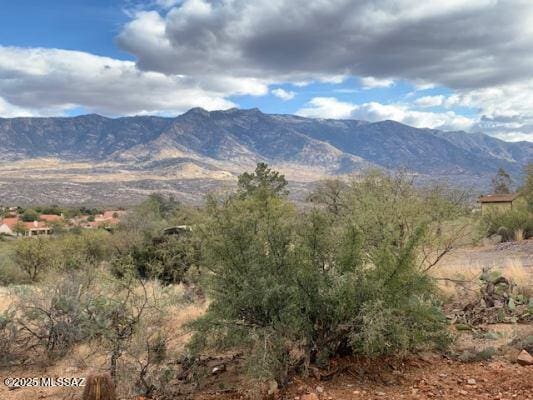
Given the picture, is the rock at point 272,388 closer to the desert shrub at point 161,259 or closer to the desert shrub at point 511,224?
the desert shrub at point 161,259

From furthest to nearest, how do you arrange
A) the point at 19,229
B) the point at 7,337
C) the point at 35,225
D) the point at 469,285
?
the point at 35,225 < the point at 19,229 < the point at 469,285 < the point at 7,337

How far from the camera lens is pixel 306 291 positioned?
6.62 m

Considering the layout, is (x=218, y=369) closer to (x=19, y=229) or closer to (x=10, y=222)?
(x=19, y=229)

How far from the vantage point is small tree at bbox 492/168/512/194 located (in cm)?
6847

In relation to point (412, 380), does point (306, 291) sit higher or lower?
higher

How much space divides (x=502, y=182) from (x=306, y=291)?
71.0 m

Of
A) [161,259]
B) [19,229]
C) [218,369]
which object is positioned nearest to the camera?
[218,369]

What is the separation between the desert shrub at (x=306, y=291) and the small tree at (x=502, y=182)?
6720 centimetres

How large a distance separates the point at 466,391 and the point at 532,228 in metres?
25.2

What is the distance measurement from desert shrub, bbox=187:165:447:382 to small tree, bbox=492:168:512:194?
2645 inches

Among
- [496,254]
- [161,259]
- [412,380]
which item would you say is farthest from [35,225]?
[412,380]

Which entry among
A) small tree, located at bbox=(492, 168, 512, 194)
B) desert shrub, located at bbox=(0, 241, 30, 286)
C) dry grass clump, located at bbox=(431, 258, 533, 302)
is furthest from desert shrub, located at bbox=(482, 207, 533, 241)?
small tree, located at bbox=(492, 168, 512, 194)

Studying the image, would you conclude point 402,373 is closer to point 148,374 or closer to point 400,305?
point 400,305

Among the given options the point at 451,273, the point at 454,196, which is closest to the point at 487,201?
the point at 454,196
